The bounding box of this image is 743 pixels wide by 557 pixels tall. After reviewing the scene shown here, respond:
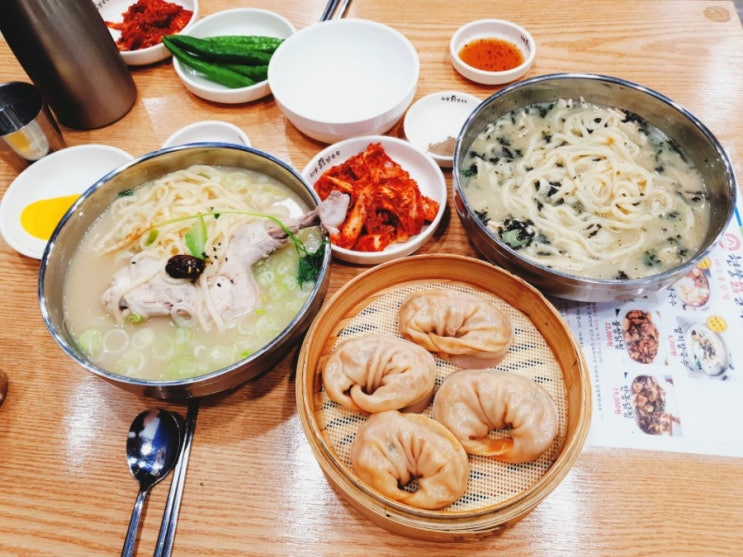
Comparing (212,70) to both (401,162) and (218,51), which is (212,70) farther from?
(401,162)

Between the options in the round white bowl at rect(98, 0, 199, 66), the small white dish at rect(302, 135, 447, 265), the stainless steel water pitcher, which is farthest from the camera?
the round white bowl at rect(98, 0, 199, 66)

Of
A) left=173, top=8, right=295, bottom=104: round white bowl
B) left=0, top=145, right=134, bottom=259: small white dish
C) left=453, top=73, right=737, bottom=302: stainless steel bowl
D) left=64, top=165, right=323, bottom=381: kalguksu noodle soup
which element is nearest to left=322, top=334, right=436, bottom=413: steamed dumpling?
left=64, top=165, right=323, bottom=381: kalguksu noodle soup

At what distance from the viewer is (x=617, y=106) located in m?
2.24

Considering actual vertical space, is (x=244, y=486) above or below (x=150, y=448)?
below

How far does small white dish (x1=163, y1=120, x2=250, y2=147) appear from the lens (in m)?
2.39

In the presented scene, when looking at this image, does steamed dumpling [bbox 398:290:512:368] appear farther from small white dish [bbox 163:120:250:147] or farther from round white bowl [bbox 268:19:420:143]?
small white dish [bbox 163:120:250:147]

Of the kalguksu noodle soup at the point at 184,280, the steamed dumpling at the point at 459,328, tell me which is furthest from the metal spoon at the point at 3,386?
the steamed dumpling at the point at 459,328

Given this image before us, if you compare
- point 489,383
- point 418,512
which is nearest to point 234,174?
point 489,383

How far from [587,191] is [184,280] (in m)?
1.61

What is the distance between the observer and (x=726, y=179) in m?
1.87

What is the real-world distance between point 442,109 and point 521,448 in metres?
1.72

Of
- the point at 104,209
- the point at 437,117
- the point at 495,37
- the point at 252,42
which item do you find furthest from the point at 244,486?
the point at 495,37

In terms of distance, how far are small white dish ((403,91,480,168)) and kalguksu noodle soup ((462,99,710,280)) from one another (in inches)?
13.0

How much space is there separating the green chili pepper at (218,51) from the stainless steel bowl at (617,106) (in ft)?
4.10
